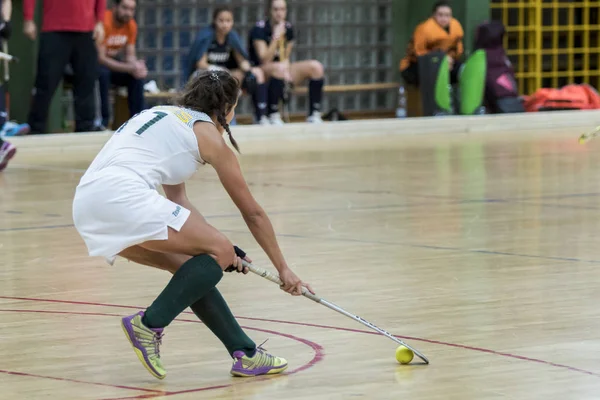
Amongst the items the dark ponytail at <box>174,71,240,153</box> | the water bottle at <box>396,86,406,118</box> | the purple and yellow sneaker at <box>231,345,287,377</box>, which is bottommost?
the purple and yellow sneaker at <box>231,345,287,377</box>

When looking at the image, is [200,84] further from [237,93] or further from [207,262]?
[207,262]

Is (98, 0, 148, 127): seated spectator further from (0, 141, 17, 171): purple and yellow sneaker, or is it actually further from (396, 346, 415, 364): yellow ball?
(396, 346, 415, 364): yellow ball

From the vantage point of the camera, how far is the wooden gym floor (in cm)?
436

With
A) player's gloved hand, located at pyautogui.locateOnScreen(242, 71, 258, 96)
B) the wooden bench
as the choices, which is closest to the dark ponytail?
the wooden bench

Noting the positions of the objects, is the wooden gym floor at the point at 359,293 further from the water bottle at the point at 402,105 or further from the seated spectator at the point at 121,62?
the water bottle at the point at 402,105

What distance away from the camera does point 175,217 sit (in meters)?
4.34

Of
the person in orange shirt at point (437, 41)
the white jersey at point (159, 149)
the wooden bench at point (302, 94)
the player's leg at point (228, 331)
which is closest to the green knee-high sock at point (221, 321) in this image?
the player's leg at point (228, 331)

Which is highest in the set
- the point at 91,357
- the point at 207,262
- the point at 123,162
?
the point at 123,162

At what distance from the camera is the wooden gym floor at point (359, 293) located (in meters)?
4.36

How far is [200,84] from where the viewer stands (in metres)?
4.51

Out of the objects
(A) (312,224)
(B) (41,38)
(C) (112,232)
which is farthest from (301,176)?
(C) (112,232)

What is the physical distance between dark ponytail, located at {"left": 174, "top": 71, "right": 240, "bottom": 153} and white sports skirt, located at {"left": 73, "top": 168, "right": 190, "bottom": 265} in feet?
1.06

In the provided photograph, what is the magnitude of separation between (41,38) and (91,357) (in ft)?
32.6

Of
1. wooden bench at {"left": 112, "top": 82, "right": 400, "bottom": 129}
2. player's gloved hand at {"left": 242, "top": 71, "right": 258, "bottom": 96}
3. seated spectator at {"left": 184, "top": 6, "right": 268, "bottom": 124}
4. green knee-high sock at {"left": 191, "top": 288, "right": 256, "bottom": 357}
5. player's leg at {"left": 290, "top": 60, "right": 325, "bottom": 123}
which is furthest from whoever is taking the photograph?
player's leg at {"left": 290, "top": 60, "right": 325, "bottom": 123}
